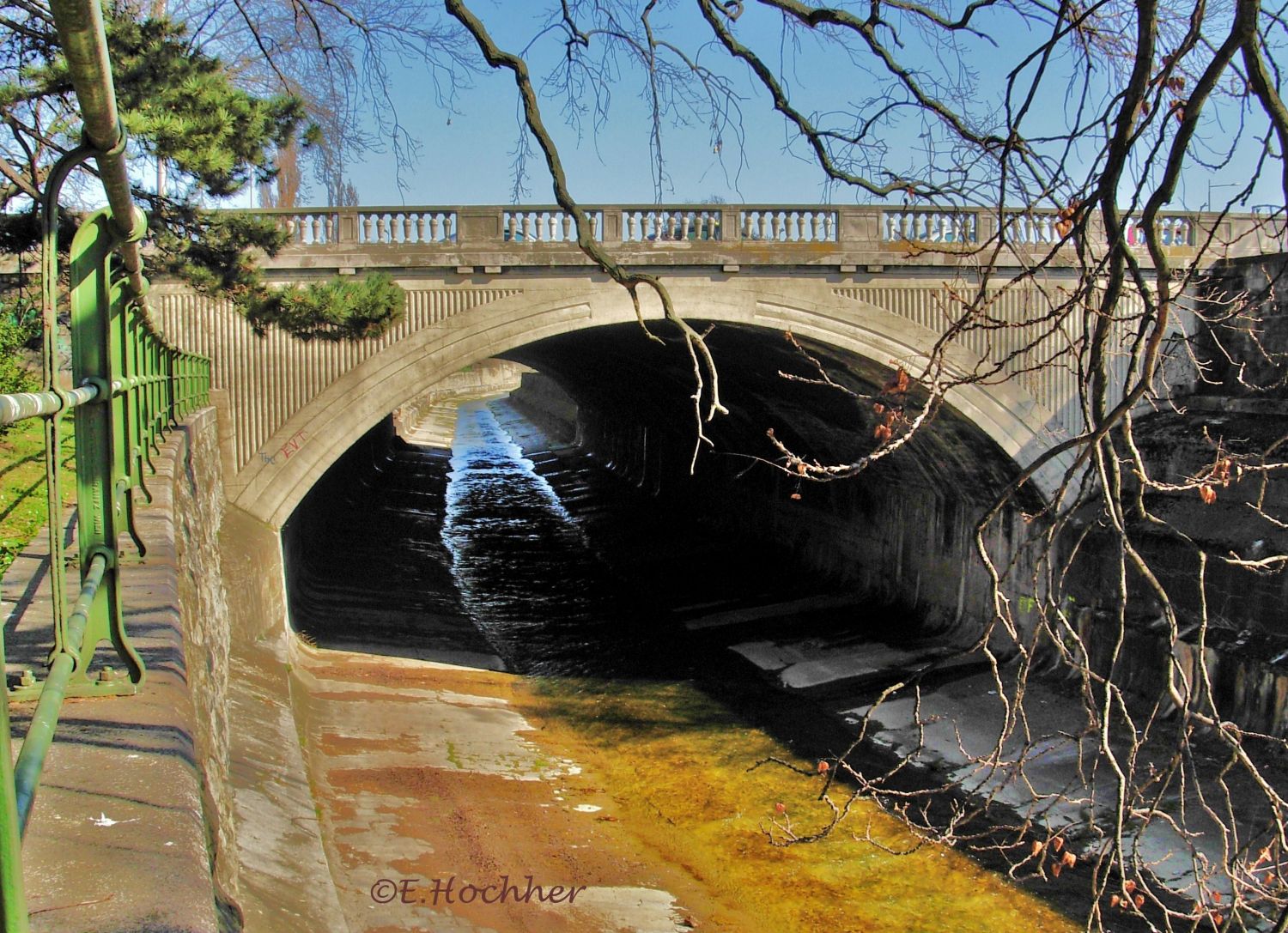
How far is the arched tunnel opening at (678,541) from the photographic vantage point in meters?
16.6

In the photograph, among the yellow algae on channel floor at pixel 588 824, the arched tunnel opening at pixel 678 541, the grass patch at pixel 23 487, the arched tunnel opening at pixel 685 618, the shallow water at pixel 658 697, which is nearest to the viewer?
the grass patch at pixel 23 487

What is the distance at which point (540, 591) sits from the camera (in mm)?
20938

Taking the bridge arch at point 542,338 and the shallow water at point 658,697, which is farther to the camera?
the bridge arch at point 542,338

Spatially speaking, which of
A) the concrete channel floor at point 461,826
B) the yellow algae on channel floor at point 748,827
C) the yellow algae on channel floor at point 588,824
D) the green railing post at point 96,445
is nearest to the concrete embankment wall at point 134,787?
the green railing post at point 96,445

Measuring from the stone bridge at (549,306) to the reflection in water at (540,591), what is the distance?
15.5ft

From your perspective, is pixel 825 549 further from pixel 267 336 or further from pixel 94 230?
pixel 94 230

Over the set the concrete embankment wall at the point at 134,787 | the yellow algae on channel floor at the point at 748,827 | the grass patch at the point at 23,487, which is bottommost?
the yellow algae on channel floor at the point at 748,827

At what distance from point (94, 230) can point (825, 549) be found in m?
18.4

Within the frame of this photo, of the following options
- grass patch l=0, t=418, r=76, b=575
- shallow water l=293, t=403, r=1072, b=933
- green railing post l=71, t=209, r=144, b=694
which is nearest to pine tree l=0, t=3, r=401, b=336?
grass patch l=0, t=418, r=76, b=575

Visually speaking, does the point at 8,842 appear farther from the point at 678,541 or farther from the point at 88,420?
the point at 678,541

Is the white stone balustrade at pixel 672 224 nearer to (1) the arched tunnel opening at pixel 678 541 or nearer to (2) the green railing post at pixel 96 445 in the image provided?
(1) the arched tunnel opening at pixel 678 541

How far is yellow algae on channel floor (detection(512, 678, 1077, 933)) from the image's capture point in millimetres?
9234

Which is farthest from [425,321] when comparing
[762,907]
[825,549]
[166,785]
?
[166,785]

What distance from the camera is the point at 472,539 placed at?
25734 millimetres
